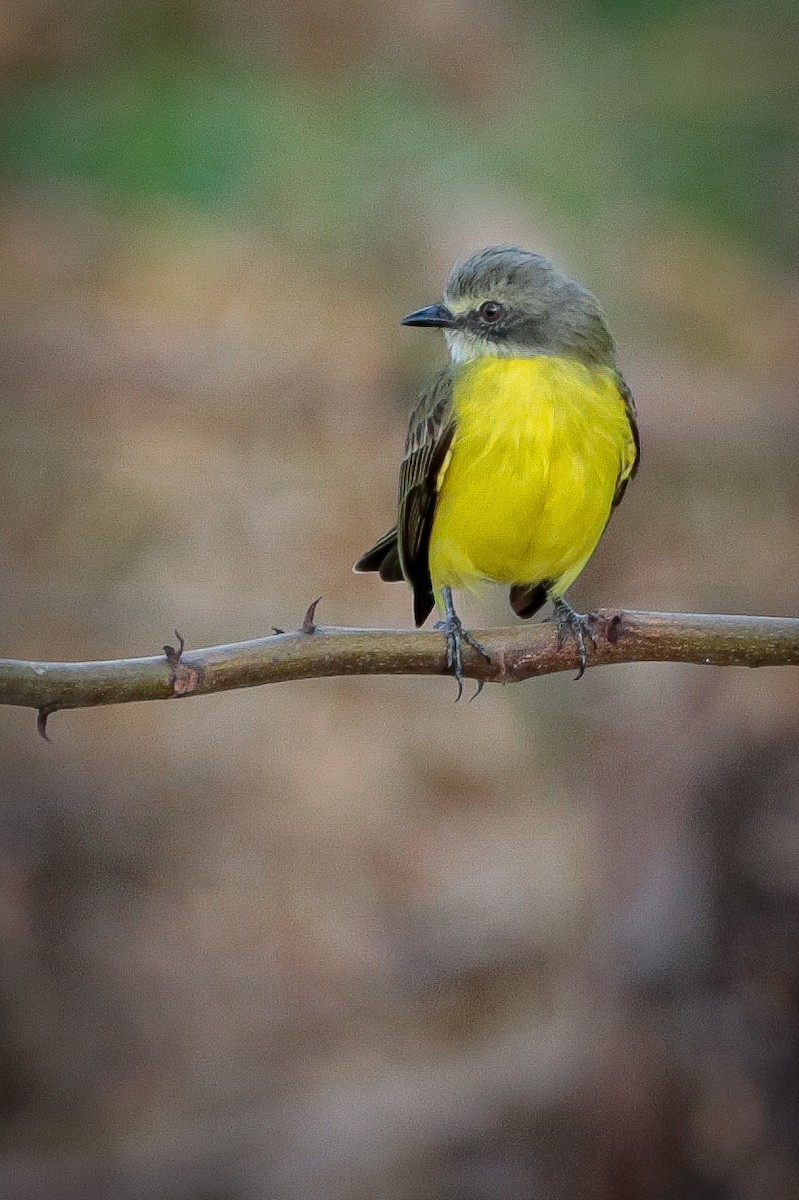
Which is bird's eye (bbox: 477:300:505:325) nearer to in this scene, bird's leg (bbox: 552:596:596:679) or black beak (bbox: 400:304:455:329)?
black beak (bbox: 400:304:455:329)

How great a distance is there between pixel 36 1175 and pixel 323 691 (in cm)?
334

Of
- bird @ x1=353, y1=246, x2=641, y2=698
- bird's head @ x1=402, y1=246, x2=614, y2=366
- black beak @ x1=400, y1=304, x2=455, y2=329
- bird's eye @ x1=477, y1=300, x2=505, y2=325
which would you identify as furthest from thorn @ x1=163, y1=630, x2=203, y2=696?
Result: bird's eye @ x1=477, y1=300, x2=505, y2=325

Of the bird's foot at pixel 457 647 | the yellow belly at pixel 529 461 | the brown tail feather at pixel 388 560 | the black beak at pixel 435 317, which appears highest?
the black beak at pixel 435 317

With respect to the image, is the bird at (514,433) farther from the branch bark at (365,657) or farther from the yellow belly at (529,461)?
the branch bark at (365,657)

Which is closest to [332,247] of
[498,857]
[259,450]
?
[259,450]

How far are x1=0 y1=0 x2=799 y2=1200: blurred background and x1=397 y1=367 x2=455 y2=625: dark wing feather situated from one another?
2.90m

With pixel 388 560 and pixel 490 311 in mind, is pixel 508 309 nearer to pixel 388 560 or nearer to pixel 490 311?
pixel 490 311

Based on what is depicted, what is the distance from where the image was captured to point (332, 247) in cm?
1360

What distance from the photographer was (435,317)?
5.44 meters

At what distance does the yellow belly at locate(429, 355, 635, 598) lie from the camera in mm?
5297

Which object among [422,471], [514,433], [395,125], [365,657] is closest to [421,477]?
[422,471]

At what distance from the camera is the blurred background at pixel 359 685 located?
329 inches

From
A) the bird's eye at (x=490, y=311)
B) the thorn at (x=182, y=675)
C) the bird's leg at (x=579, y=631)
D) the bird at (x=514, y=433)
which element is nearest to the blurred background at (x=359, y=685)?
the bird at (x=514, y=433)

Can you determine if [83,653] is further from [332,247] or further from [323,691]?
[332,247]
